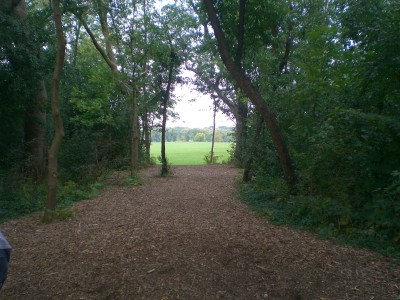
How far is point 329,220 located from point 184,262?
3.08m

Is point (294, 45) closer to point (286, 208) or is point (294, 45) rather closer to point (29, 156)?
point (286, 208)

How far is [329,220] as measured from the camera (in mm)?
5617

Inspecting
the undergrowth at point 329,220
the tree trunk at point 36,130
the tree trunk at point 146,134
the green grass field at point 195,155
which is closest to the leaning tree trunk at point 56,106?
the tree trunk at point 36,130

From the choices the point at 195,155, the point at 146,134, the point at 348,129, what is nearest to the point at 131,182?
the point at 348,129

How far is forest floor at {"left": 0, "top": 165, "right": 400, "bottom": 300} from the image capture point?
3.47 metres

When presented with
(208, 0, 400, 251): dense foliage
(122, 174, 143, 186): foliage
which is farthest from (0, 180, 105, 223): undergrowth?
(208, 0, 400, 251): dense foliage

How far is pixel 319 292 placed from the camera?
3.44 m

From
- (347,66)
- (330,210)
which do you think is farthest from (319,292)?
(347,66)

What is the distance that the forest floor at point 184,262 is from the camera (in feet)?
11.4

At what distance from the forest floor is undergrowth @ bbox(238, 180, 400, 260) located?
28 cm

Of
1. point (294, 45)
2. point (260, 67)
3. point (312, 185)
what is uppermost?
point (294, 45)

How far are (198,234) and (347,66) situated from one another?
4.63 m

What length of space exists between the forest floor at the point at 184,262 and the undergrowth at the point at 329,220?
28 cm

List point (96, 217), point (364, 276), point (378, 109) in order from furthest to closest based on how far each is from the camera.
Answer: point (96, 217), point (378, 109), point (364, 276)
